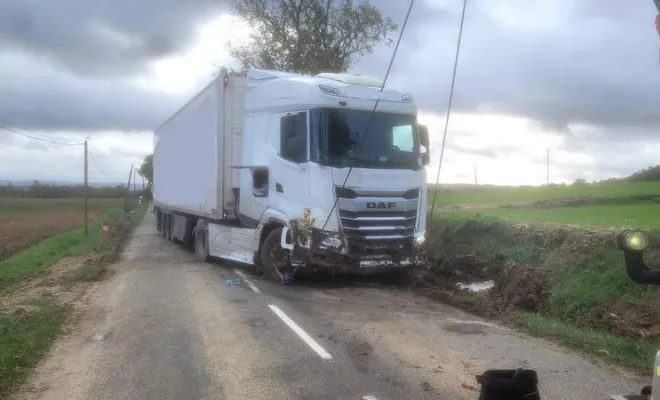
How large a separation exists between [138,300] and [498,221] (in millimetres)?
7931

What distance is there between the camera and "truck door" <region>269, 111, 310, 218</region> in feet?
39.5

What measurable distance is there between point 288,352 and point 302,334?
3.04ft

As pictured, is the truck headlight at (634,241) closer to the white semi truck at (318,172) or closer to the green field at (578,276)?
the green field at (578,276)

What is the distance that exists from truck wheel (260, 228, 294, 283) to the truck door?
2.27 ft

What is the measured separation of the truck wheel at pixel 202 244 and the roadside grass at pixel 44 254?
4.26 meters

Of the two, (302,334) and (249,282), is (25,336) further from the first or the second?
(249,282)

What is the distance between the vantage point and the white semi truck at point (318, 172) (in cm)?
1174

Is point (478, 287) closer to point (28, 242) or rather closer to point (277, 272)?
point (277, 272)

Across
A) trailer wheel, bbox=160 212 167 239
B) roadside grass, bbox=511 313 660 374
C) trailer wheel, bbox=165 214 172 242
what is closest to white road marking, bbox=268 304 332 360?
roadside grass, bbox=511 313 660 374

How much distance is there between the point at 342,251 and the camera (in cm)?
1166

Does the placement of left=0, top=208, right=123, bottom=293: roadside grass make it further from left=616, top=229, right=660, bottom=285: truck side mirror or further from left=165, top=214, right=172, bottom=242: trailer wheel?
left=616, top=229, right=660, bottom=285: truck side mirror

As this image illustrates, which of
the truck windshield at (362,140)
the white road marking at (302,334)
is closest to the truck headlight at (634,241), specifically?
the white road marking at (302,334)

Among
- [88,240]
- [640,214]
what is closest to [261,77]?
[640,214]

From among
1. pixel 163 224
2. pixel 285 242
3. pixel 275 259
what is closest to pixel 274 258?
pixel 275 259
